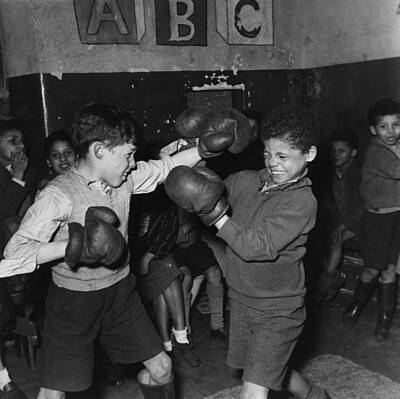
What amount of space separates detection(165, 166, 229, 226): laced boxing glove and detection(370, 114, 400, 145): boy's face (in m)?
1.96

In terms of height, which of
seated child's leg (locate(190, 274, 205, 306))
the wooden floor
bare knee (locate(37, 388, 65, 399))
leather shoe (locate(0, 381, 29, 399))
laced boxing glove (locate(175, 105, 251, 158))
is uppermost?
laced boxing glove (locate(175, 105, 251, 158))

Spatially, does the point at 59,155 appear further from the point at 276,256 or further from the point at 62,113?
the point at 276,256

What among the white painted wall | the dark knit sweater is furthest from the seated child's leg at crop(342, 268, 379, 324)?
the white painted wall

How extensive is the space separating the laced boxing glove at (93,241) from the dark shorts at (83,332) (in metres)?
0.20

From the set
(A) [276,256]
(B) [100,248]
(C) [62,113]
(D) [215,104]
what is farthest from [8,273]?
(D) [215,104]

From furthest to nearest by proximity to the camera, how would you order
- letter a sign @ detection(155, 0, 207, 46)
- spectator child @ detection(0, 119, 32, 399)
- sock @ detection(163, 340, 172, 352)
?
letter a sign @ detection(155, 0, 207, 46)
sock @ detection(163, 340, 172, 352)
spectator child @ detection(0, 119, 32, 399)

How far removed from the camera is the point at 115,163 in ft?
7.45

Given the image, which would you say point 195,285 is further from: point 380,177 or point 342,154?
point 342,154

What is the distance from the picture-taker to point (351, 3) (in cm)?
477

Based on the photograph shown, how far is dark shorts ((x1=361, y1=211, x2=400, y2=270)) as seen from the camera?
382 centimetres

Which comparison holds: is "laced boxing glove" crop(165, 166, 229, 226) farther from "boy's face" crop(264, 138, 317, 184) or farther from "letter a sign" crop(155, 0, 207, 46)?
"letter a sign" crop(155, 0, 207, 46)

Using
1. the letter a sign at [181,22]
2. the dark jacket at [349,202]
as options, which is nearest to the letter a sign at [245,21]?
the letter a sign at [181,22]

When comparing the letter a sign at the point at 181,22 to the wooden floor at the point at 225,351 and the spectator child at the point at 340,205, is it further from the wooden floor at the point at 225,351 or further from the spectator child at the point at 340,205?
the wooden floor at the point at 225,351

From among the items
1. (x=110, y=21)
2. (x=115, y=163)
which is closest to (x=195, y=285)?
(x=115, y=163)
